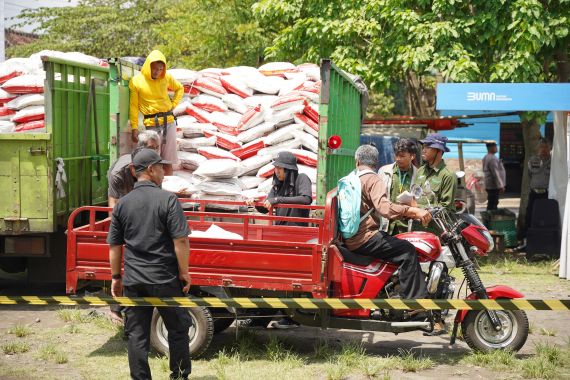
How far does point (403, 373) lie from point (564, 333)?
238cm

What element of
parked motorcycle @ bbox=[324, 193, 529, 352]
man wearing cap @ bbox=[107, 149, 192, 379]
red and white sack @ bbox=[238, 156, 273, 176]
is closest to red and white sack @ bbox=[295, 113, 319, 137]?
red and white sack @ bbox=[238, 156, 273, 176]

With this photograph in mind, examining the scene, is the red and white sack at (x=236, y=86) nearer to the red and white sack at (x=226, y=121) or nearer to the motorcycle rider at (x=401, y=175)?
the red and white sack at (x=226, y=121)

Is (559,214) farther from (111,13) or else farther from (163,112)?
(111,13)

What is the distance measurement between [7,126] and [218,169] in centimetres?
257

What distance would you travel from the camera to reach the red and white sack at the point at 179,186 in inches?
385

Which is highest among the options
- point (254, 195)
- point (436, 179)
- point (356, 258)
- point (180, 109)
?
point (180, 109)

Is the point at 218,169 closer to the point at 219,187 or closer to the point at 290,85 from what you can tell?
the point at 219,187

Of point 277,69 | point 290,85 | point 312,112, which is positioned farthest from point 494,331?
point 277,69

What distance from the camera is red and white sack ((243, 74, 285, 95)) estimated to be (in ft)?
37.2

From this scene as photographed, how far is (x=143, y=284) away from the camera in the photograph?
605cm

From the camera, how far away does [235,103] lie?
36.6ft

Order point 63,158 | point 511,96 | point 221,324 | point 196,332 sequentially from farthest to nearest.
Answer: point 511,96
point 63,158
point 221,324
point 196,332

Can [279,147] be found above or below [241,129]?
below

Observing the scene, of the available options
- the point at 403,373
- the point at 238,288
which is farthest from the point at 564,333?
the point at 238,288
